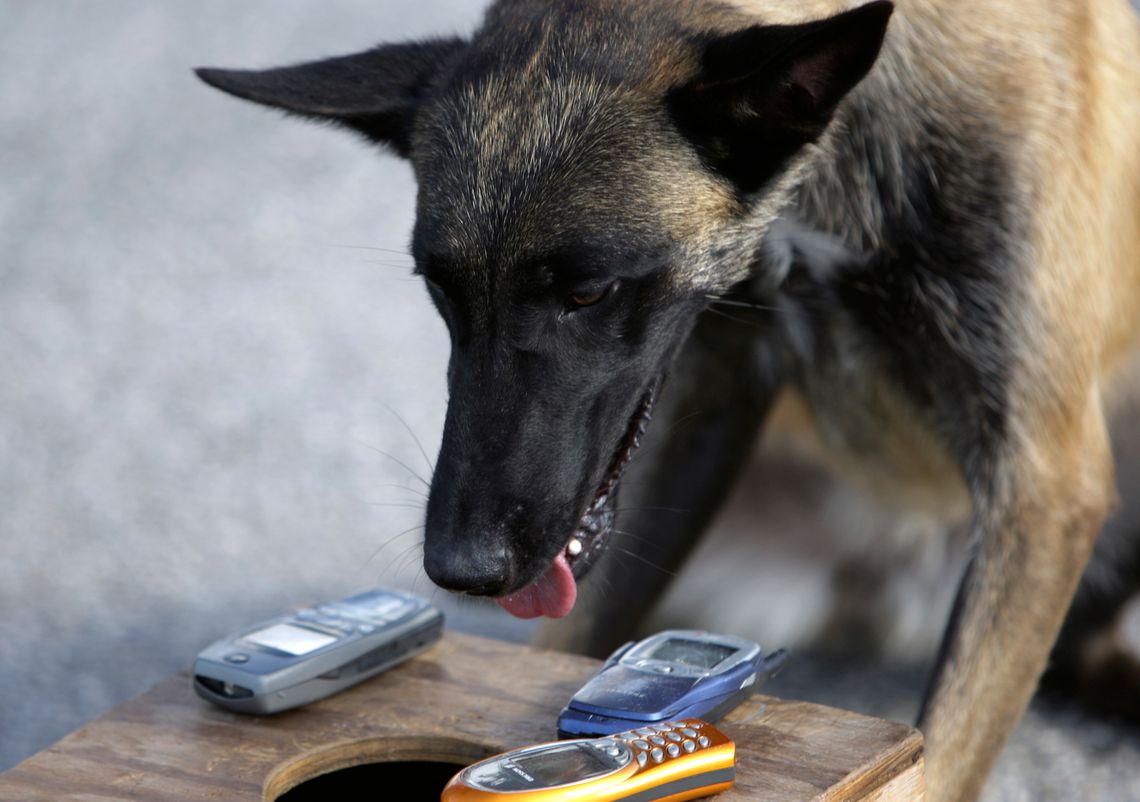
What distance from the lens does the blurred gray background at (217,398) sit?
2.27 m

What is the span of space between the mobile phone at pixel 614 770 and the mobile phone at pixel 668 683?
6 cm

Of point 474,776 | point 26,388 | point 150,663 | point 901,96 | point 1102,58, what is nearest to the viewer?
point 474,776

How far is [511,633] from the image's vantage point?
7.74ft

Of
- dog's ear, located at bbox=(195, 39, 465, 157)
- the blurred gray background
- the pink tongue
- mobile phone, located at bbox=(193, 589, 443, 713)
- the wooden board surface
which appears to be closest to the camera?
the wooden board surface

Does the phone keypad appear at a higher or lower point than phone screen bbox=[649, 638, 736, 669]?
higher

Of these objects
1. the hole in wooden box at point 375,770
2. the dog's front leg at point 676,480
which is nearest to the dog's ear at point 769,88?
the dog's front leg at point 676,480

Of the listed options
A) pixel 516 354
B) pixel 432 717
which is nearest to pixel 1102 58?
pixel 516 354

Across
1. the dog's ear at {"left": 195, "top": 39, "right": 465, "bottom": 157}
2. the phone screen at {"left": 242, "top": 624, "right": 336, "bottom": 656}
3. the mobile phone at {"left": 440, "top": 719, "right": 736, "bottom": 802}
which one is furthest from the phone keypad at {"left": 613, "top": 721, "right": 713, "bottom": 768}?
the dog's ear at {"left": 195, "top": 39, "right": 465, "bottom": 157}

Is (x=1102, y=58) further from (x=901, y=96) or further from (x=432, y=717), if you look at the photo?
(x=432, y=717)

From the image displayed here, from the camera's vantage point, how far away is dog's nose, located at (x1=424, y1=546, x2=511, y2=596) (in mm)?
1338

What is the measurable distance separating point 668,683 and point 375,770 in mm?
348

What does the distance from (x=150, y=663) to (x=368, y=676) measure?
990mm

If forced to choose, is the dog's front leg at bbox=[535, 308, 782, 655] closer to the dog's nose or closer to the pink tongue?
the pink tongue

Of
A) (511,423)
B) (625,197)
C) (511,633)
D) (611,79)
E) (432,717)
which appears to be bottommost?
(511,633)
